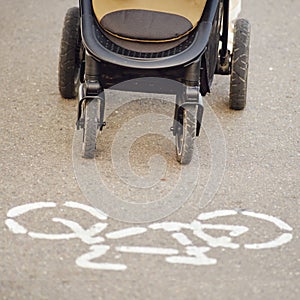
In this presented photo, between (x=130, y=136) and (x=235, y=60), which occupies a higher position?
(x=235, y=60)

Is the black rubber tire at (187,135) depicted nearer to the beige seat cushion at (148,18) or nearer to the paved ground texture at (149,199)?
the paved ground texture at (149,199)

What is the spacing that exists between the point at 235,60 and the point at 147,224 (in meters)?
1.60

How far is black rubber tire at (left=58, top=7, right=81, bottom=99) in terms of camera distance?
230 inches

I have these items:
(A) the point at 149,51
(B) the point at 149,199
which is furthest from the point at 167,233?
(A) the point at 149,51

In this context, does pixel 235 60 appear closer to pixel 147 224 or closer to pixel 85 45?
pixel 85 45

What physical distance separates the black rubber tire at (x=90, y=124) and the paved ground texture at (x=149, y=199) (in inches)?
4.4

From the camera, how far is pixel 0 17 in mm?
7941

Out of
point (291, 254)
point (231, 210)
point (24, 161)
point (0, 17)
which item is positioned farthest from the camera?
point (0, 17)

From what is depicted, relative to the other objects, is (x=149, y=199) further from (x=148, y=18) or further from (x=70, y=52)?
(x=70, y=52)

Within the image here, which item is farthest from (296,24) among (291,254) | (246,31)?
(291,254)

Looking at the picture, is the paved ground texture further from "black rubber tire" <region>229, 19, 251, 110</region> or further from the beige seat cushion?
the beige seat cushion

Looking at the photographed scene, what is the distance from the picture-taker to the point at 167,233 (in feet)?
14.6

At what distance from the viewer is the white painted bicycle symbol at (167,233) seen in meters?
4.23

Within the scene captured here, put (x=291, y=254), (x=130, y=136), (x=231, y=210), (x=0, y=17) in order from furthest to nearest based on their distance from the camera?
(x=0, y=17), (x=130, y=136), (x=231, y=210), (x=291, y=254)
